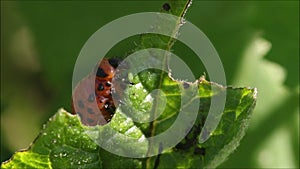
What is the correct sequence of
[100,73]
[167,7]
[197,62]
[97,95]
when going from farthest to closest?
[197,62] < [100,73] < [97,95] < [167,7]

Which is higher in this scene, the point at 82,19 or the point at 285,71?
the point at 82,19

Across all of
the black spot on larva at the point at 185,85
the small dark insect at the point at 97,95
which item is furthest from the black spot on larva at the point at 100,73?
the black spot on larva at the point at 185,85

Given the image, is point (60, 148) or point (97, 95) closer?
point (60, 148)

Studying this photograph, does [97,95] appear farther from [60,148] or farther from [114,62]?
[60,148]

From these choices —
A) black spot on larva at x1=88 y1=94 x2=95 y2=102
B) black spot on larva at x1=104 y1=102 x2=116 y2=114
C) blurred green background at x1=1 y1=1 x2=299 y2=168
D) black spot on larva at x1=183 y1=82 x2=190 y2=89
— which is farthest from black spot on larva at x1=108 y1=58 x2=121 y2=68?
blurred green background at x1=1 y1=1 x2=299 y2=168

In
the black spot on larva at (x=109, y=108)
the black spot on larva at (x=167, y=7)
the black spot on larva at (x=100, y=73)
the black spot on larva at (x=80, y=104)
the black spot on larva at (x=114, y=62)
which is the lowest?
the black spot on larva at (x=109, y=108)

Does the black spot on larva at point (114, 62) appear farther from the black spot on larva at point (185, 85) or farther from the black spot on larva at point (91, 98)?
the black spot on larva at point (185, 85)

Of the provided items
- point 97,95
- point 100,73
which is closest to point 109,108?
point 97,95

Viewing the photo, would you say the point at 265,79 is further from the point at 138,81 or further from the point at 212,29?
the point at 138,81

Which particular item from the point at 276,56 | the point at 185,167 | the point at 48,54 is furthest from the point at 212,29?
the point at 185,167
